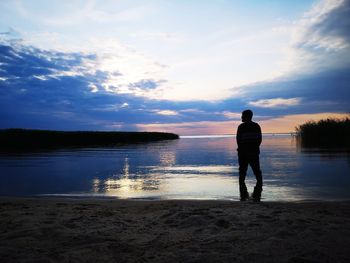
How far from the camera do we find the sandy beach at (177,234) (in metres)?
4.03

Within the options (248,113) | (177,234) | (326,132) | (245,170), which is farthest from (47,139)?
(177,234)

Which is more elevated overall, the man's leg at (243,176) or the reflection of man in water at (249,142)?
the reflection of man in water at (249,142)

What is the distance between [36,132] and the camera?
5378 centimetres

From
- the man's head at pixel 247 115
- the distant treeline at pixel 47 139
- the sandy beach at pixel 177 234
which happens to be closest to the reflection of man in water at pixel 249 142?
the man's head at pixel 247 115

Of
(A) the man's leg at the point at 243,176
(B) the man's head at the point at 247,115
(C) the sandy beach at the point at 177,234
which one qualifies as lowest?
(C) the sandy beach at the point at 177,234

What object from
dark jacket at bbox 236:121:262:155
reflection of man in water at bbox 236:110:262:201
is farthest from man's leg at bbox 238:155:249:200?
dark jacket at bbox 236:121:262:155

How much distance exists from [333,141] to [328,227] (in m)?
37.7

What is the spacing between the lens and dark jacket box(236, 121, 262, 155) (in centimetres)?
916

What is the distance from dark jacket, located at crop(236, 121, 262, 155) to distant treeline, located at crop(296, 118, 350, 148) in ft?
99.0

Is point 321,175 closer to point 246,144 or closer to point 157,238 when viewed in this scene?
point 246,144

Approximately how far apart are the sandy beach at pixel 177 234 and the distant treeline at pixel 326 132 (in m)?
33.6

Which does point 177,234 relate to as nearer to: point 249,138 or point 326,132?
point 249,138

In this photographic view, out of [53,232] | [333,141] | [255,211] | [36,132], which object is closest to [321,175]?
[255,211]

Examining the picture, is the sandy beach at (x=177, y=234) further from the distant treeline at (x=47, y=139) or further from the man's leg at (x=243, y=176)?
the distant treeline at (x=47, y=139)
